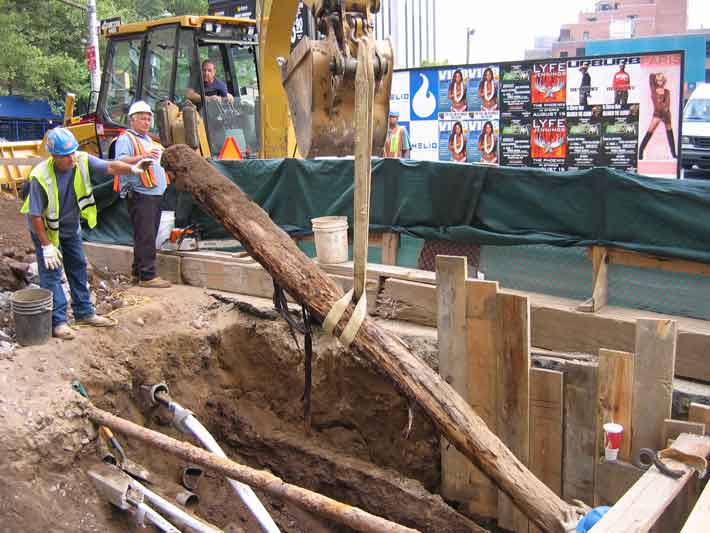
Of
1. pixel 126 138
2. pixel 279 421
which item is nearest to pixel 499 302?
pixel 279 421

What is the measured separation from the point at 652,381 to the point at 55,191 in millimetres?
4991

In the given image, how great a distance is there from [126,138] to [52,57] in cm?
1892

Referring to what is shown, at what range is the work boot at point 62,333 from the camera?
6.34 metres

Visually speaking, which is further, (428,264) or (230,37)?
(230,37)

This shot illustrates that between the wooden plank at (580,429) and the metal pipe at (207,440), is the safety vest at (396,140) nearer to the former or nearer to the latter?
the metal pipe at (207,440)

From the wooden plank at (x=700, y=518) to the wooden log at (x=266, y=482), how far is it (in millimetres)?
1276

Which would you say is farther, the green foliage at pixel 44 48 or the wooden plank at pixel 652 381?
the green foliage at pixel 44 48

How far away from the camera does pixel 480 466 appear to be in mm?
4656

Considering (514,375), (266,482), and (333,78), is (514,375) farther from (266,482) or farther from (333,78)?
(333,78)

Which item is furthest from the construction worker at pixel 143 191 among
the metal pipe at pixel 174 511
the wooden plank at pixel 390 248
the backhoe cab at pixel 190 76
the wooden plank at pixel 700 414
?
the wooden plank at pixel 700 414

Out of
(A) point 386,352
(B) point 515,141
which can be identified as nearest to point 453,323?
(A) point 386,352

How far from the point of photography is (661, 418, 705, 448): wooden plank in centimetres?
445

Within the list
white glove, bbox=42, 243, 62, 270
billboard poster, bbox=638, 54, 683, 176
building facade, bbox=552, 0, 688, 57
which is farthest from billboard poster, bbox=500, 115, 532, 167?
building facade, bbox=552, 0, 688, 57

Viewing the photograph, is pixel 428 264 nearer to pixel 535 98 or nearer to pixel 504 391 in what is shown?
pixel 504 391
